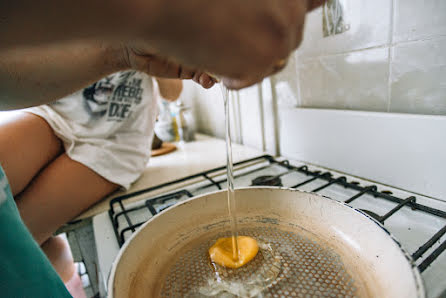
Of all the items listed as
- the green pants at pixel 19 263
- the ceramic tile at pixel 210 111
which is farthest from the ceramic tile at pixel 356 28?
the green pants at pixel 19 263

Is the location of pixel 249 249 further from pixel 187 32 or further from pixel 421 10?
pixel 421 10

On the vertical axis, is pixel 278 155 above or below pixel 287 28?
below

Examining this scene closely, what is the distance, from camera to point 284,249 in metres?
0.31

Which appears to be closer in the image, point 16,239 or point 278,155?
point 16,239

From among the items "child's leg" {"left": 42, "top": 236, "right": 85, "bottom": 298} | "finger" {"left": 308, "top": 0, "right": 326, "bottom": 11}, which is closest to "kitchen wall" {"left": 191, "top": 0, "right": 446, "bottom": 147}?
"finger" {"left": 308, "top": 0, "right": 326, "bottom": 11}

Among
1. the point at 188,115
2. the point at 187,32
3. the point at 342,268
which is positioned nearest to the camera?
the point at 187,32

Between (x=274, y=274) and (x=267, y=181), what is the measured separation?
0.25 metres

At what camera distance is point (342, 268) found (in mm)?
274

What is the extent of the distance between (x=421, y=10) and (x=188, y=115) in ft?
2.45

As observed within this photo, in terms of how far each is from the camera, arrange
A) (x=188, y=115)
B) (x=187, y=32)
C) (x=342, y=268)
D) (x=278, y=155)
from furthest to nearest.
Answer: (x=188, y=115) → (x=278, y=155) → (x=342, y=268) → (x=187, y=32)

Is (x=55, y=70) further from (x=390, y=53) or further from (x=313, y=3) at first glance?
(x=390, y=53)

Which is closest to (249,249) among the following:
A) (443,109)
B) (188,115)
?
(443,109)

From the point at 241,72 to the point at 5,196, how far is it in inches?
14.1

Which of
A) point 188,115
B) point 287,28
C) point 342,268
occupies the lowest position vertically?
point 342,268
